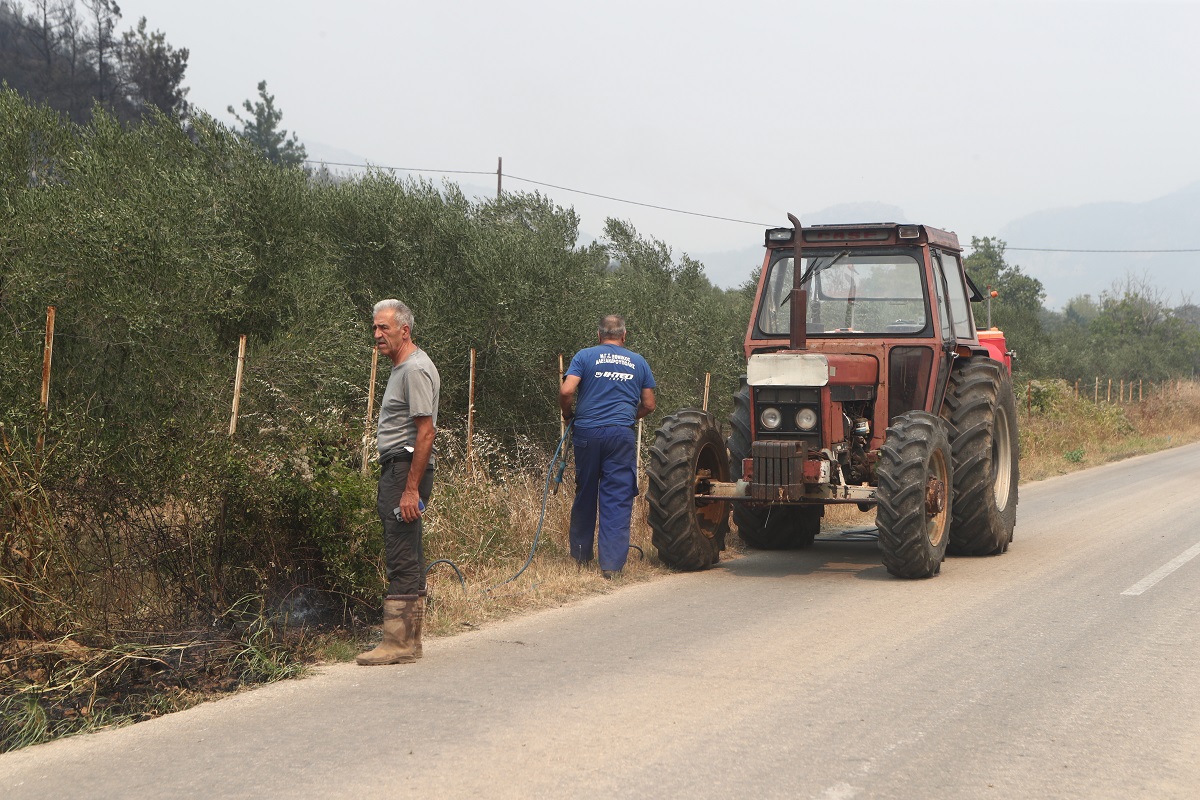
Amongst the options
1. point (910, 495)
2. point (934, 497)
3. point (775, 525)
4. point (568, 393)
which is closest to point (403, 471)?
point (568, 393)

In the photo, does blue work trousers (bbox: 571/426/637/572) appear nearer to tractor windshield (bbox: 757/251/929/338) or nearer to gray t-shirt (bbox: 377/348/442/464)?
tractor windshield (bbox: 757/251/929/338)

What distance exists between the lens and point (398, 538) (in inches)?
265

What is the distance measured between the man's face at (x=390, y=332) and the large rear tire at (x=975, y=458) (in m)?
5.21

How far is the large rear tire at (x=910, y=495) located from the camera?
349 inches

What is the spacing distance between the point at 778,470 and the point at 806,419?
21.6 inches

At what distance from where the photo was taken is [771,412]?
9.76 meters

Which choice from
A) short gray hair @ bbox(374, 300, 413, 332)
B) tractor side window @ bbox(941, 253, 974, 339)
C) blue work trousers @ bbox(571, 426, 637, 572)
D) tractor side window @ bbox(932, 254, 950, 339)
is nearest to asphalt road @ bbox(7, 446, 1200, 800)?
blue work trousers @ bbox(571, 426, 637, 572)

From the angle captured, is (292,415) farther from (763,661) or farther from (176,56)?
(176,56)

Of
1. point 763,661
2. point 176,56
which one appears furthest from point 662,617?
point 176,56

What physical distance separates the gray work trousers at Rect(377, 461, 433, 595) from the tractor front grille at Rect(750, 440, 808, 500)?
3.39 m

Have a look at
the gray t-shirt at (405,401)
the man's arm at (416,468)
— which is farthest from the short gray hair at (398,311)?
the man's arm at (416,468)

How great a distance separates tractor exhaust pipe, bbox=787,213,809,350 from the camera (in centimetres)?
977

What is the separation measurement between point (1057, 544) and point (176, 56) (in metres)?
45.1

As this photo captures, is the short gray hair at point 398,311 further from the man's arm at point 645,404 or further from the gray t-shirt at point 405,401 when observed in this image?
the man's arm at point 645,404
